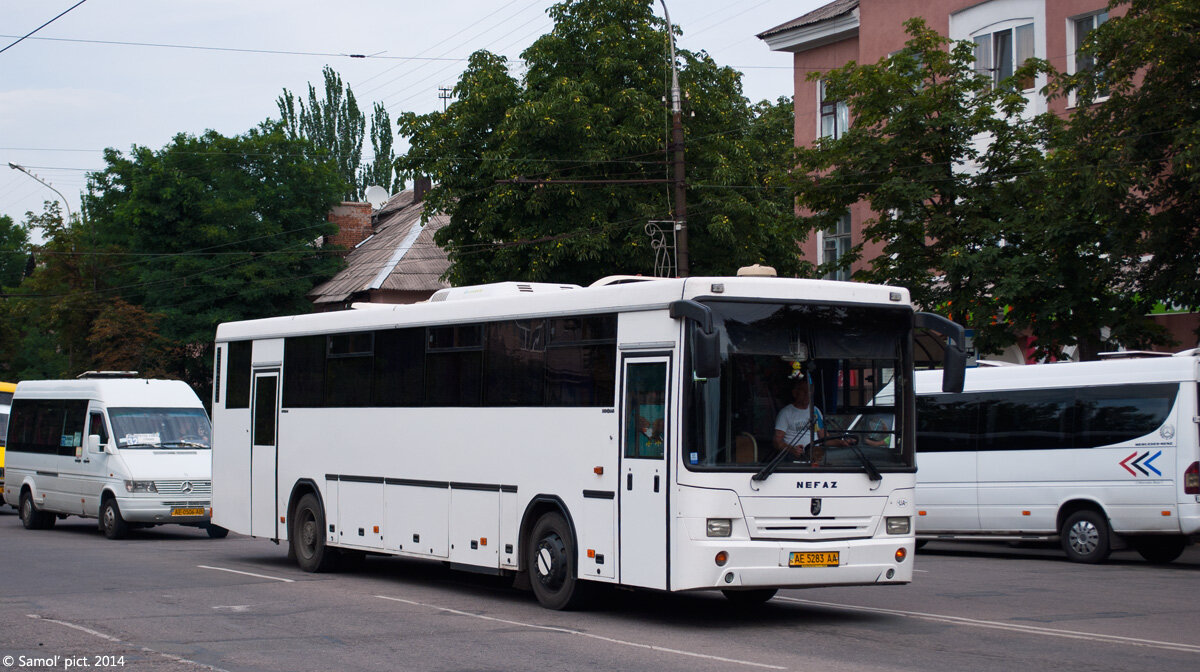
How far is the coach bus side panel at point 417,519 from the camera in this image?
14.3 m

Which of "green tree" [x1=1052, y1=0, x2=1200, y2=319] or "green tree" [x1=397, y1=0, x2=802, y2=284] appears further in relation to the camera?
"green tree" [x1=397, y1=0, x2=802, y2=284]

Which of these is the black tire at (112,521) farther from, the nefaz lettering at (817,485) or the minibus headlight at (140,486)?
the nefaz lettering at (817,485)

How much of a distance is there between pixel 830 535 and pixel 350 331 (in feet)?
22.9

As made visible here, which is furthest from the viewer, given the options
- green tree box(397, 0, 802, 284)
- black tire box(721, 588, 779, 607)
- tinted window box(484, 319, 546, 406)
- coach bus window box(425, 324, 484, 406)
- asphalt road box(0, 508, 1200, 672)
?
green tree box(397, 0, 802, 284)

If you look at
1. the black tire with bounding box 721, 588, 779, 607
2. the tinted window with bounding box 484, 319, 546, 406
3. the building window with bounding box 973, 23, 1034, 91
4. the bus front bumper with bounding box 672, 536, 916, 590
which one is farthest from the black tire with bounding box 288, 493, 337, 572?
the building window with bounding box 973, 23, 1034, 91

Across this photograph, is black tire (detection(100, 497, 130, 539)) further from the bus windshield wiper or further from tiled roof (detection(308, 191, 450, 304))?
tiled roof (detection(308, 191, 450, 304))

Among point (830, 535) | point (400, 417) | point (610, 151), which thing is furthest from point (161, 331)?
point (830, 535)

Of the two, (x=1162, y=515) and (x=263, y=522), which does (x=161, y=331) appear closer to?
(x=263, y=522)

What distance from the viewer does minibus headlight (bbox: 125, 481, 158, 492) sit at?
77.4 feet

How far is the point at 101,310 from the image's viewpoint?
52406 millimetres

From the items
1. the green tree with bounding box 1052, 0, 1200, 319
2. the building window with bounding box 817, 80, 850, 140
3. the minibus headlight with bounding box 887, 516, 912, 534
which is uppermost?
the building window with bounding box 817, 80, 850, 140

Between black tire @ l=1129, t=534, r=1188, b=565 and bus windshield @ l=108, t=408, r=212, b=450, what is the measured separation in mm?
15457

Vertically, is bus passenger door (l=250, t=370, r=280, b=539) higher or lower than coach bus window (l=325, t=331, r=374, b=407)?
lower

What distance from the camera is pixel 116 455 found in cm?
2405
